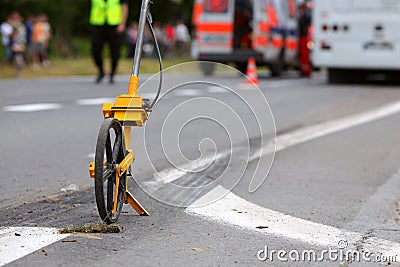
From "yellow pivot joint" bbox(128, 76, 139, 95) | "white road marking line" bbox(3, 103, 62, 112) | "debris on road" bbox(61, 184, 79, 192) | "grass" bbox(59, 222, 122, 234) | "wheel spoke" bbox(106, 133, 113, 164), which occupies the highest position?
"yellow pivot joint" bbox(128, 76, 139, 95)

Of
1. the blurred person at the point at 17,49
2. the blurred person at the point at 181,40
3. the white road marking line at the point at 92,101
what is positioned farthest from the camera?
the blurred person at the point at 181,40

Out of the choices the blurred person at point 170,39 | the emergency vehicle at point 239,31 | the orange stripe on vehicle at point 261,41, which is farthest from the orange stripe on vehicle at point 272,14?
the blurred person at point 170,39

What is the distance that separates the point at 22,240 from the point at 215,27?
19285 mm

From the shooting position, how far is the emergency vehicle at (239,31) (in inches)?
915

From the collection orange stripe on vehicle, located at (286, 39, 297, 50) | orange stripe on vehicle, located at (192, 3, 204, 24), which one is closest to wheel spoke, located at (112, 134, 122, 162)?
orange stripe on vehicle, located at (192, 3, 204, 24)

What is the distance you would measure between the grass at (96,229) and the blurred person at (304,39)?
70.6 feet

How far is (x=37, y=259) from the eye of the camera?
13.8ft

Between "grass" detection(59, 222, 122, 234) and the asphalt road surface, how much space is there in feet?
0.20

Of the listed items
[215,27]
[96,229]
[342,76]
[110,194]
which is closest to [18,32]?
[215,27]

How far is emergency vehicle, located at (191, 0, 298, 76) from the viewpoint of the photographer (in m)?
23.2

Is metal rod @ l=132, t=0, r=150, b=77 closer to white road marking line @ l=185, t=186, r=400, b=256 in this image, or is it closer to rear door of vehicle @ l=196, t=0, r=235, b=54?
white road marking line @ l=185, t=186, r=400, b=256

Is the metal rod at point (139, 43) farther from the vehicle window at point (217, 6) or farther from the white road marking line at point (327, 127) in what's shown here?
the vehicle window at point (217, 6)

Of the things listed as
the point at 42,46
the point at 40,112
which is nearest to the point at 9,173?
the point at 40,112

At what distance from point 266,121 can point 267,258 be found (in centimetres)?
125
